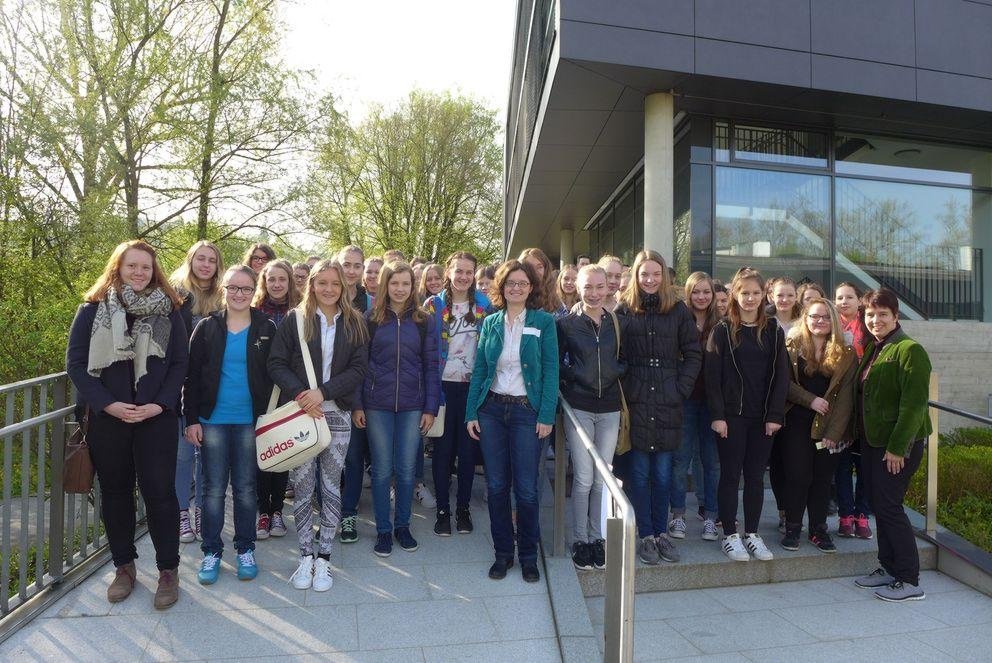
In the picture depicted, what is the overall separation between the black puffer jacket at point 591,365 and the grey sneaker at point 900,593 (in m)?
2.44

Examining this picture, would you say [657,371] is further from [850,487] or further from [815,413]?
[850,487]

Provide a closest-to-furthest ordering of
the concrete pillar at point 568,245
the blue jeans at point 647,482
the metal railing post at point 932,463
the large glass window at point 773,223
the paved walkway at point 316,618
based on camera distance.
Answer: the paved walkway at point 316,618, the blue jeans at point 647,482, the metal railing post at point 932,463, the large glass window at point 773,223, the concrete pillar at point 568,245

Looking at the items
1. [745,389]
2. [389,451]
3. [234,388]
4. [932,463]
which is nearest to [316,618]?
[389,451]

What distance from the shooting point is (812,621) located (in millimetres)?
4555

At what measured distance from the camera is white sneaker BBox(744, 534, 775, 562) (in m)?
4.98

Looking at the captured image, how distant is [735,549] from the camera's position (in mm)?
4949

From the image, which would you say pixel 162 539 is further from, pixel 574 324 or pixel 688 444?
pixel 688 444

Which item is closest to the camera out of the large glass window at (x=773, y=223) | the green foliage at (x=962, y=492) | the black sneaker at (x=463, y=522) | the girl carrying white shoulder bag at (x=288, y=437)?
the girl carrying white shoulder bag at (x=288, y=437)

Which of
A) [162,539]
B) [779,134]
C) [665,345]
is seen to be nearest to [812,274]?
[779,134]

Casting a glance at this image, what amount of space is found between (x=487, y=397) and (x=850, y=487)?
331 cm

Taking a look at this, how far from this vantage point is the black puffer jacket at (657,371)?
A: 15.1ft

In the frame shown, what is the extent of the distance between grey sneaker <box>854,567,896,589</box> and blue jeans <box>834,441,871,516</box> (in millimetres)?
558

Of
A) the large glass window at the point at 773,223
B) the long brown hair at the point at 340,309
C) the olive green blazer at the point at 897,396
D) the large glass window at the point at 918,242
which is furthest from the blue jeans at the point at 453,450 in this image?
the large glass window at the point at 918,242

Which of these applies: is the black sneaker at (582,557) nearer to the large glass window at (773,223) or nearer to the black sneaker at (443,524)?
the black sneaker at (443,524)
